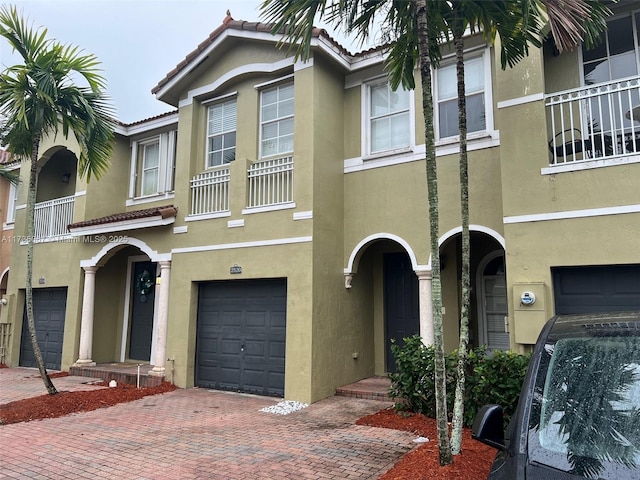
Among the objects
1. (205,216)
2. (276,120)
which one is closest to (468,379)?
(205,216)

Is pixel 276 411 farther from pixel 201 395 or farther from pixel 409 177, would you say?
pixel 409 177

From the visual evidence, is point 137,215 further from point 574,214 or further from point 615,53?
point 615,53

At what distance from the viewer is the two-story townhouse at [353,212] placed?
714cm

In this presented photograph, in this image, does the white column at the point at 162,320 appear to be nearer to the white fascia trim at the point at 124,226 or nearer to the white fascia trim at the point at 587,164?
the white fascia trim at the point at 124,226

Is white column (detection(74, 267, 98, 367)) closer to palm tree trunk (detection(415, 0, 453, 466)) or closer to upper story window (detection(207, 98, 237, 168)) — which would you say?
upper story window (detection(207, 98, 237, 168))

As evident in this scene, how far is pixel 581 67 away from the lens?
27.7 ft

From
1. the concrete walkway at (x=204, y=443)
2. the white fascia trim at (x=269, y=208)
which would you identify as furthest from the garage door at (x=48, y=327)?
the white fascia trim at (x=269, y=208)

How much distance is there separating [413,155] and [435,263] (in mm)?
4987

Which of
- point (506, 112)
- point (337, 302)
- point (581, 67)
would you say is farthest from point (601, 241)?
point (337, 302)

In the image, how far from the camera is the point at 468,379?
6727 mm

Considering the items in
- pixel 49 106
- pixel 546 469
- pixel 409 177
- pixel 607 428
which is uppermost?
pixel 49 106

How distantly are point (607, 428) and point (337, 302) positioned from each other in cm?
758

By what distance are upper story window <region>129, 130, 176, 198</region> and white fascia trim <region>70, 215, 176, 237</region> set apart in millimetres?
1680

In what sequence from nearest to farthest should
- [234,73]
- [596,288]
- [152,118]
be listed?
[596,288]
[234,73]
[152,118]
